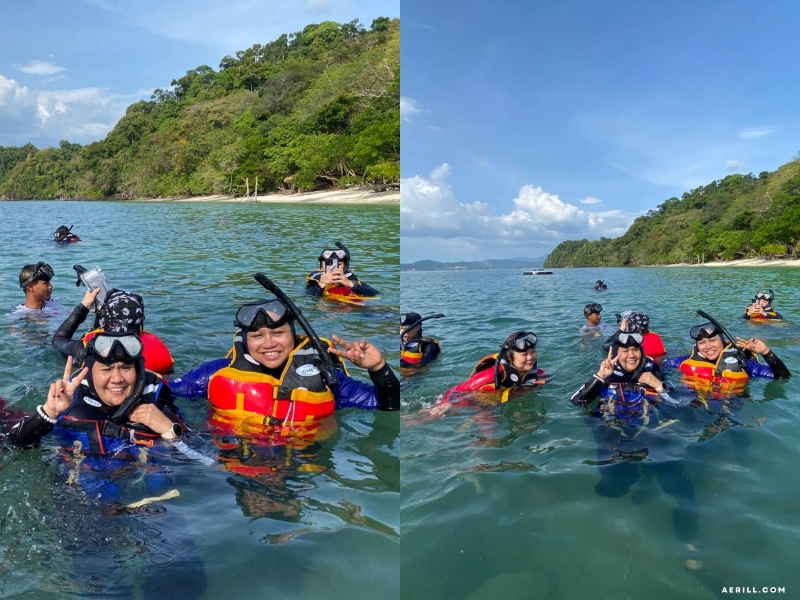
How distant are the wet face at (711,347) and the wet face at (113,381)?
240 inches

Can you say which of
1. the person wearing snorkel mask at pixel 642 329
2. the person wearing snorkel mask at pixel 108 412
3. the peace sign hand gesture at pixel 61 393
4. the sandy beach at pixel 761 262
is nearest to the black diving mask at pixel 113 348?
the person wearing snorkel mask at pixel 108 412

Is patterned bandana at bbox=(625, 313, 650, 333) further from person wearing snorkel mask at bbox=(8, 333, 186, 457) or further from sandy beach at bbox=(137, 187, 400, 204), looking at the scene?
sandy beach at bbox=(137, 187, 400, 204)

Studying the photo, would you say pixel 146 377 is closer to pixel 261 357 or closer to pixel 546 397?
pixel 261 357

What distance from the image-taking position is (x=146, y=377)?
4.41 m

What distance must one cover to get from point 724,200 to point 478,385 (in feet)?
264

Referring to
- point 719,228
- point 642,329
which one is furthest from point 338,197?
point 719,228

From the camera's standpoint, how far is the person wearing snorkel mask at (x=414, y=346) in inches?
333

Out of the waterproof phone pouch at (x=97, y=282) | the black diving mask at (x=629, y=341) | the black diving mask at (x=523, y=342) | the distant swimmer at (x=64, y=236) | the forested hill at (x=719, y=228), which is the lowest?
the black diving mask at (x=523, y=342)

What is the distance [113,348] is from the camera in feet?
13.4

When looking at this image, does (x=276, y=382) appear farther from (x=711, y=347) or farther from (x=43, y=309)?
(x=43, y=309)

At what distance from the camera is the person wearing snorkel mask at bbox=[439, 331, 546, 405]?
652cm

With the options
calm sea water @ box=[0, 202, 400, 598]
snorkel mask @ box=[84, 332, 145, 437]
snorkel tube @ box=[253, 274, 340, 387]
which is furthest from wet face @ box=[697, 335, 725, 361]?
snorkel mask @ box=[84, 332, 145, 437]

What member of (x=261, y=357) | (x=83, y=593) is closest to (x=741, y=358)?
(x=261, y=357)

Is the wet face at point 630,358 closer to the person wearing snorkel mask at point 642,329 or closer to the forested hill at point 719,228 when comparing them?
the person wearing snorkel mask at point 642,329
